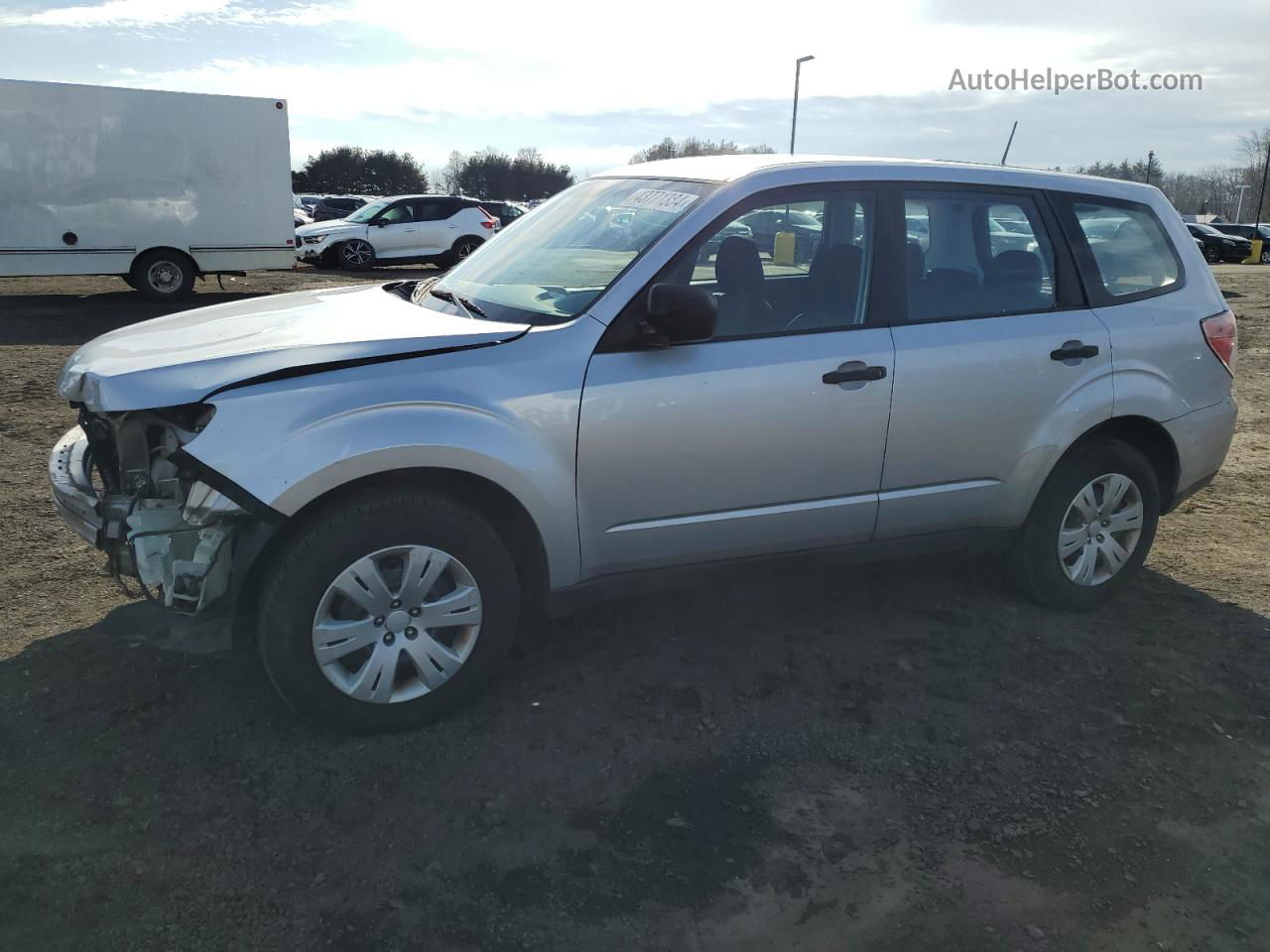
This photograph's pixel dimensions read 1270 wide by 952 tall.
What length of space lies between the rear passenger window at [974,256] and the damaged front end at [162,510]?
2.64 m

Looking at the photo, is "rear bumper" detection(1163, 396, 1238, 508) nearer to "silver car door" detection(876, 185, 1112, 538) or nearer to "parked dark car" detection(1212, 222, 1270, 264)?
"silver car door" detection(876, 185, 1112, 538)

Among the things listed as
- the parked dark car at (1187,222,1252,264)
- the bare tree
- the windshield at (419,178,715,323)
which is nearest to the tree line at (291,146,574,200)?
the bare tree

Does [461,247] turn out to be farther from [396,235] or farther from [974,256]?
[974,256]

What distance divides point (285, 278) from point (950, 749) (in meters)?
18.0

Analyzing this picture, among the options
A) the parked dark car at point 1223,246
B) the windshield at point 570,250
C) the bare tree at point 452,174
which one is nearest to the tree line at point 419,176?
the bare tree at point 452,174

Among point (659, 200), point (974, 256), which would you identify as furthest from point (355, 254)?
point (974, 256)

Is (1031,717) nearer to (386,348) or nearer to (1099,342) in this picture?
(1099,342)

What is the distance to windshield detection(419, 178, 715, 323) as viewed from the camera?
3.64m

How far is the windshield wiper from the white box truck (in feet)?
42.3

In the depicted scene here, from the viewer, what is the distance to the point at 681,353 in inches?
138

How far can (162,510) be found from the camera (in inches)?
123

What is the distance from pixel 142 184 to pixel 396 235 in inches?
257

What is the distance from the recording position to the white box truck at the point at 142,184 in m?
14.2

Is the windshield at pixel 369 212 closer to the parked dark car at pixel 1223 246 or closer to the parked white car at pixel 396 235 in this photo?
the parked white car at pixel 396 235
